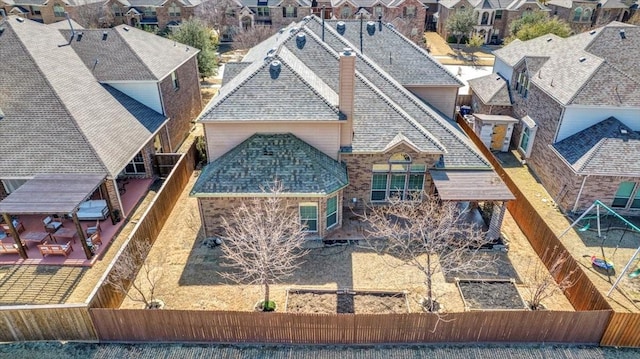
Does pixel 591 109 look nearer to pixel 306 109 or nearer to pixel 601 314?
pixel 601 314

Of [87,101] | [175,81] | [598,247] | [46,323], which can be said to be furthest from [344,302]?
[175,81]

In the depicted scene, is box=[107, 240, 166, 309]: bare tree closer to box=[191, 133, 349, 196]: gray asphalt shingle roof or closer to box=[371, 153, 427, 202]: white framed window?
box=[191, 133, 349, 196]: gray asphalt shingle roof

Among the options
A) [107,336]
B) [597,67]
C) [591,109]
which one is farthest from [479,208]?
[107,336]

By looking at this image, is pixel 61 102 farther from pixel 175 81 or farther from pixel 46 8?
pixel 46 8

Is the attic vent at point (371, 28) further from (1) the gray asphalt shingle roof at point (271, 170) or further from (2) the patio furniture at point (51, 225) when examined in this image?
(2) the patio furniture at point (51, 225)

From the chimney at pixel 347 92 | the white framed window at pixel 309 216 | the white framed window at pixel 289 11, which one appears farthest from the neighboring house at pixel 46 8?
the white framed window at pixel 309 216
